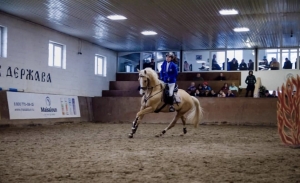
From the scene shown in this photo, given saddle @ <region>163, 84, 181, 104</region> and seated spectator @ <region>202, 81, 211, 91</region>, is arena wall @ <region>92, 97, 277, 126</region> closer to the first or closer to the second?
seated spectator @ <region>202, 81, 211, 91</region>

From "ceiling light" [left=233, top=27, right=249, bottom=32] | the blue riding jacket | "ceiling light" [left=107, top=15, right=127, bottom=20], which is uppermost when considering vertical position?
"ceiling light" [left=107, top=15, right=127, bottom=20]

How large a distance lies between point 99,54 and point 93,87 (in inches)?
96.1

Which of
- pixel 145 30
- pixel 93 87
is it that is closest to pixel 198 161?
pixel 145 30

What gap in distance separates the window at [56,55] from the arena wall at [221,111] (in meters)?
3.32

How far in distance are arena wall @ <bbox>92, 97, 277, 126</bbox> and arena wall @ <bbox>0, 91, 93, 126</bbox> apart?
0.85 metres

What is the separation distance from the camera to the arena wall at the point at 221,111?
20.3m

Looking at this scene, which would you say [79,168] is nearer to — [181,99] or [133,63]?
[181,99]

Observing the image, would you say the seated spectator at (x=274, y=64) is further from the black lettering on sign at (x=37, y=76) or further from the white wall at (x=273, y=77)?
the black lettering on sign at (x=37, y=76)

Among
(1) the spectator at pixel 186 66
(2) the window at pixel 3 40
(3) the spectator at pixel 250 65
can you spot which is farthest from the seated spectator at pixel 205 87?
(2) the window at pixel 3 40

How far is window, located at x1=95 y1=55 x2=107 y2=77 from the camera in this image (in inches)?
1053

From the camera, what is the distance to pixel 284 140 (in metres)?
9.98

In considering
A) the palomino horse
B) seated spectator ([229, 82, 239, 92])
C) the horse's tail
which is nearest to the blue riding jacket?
the palomino horse

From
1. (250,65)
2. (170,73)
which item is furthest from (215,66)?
(170,73)

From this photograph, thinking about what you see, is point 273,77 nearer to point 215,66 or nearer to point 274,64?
point 274,64
